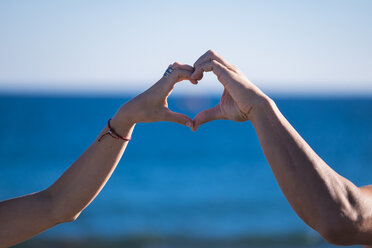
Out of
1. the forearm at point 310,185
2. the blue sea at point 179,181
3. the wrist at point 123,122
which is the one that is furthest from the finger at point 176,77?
the blue sea at point 179,181

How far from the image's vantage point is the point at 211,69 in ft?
6.61

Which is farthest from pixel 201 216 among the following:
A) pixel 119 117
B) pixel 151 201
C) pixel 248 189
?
pixel 119 117

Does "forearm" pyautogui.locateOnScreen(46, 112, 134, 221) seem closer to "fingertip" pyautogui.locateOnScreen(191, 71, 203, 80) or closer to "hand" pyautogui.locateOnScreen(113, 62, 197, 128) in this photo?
"hand" pyautogui.locateOnScreen(113, 62, 197, 128)

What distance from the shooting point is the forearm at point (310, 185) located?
1.33 meters

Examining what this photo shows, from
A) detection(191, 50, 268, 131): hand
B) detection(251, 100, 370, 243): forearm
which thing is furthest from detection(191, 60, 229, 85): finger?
detection(251, 100, 370, 243): forearm

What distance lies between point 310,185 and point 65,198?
1.32m

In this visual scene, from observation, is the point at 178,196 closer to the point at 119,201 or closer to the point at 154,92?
the point at 119,201

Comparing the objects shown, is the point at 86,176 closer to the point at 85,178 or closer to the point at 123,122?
the point at 85,178

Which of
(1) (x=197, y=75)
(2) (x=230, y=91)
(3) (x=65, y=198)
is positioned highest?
(1) (x=197, y=75)

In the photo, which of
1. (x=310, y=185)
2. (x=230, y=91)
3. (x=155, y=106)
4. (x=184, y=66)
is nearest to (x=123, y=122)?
(x=155, y=106)

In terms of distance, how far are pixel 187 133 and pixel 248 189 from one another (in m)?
20.3

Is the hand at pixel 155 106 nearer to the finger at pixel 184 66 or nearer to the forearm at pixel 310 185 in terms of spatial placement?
the finger at pixel 184 66

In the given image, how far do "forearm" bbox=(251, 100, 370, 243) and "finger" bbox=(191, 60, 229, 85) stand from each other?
0.50m

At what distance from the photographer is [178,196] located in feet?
49.3
